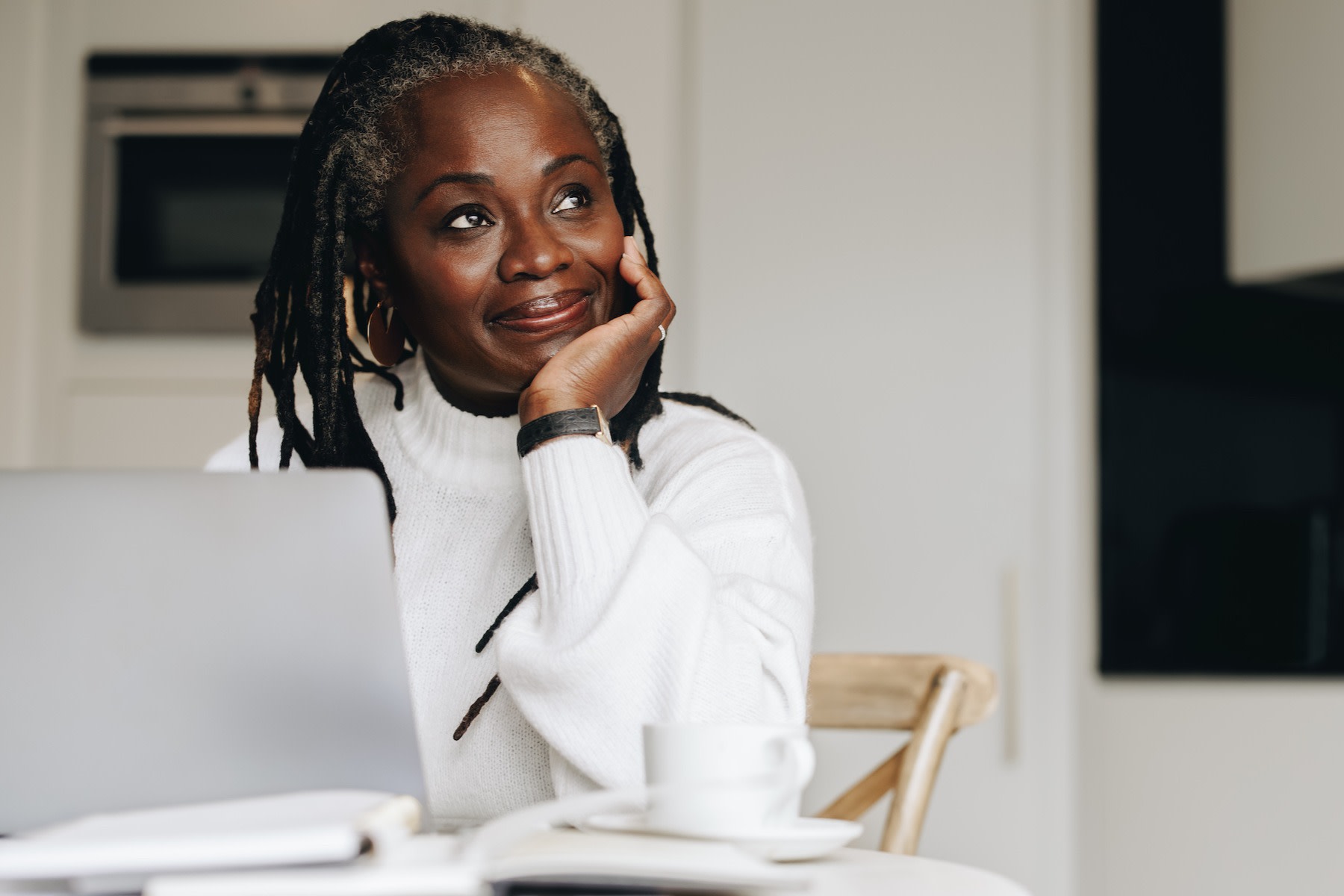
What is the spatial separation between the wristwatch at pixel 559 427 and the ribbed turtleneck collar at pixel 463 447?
0.21 m

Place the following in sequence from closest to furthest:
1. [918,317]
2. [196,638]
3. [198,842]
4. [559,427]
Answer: [198,842]
[196,638]
[559,427]
[918,317]

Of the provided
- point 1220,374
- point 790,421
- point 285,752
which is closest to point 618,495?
point 285,752

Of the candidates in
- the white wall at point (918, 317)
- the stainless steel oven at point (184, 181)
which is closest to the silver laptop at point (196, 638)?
the white wall at point (918, 317)

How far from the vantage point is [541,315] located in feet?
3.83

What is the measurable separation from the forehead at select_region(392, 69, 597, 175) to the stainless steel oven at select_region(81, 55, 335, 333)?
1.14 metres

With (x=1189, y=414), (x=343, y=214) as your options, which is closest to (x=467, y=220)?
(x=343, y=214)

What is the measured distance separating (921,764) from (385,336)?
0.69m

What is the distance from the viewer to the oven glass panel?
2246mm

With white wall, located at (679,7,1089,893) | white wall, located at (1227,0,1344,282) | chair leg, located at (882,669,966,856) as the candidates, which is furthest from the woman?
white wall, located at (1227,0,1344,282)

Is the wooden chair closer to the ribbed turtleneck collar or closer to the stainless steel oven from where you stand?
the ribbed turtleneck collar

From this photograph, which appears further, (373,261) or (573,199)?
(373,261)

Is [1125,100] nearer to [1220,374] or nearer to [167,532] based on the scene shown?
[1220,374]

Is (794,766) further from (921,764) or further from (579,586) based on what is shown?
(921,764)

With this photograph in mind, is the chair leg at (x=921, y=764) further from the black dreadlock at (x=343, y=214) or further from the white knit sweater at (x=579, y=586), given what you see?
the black dreadlock at (x=343, y=214)
